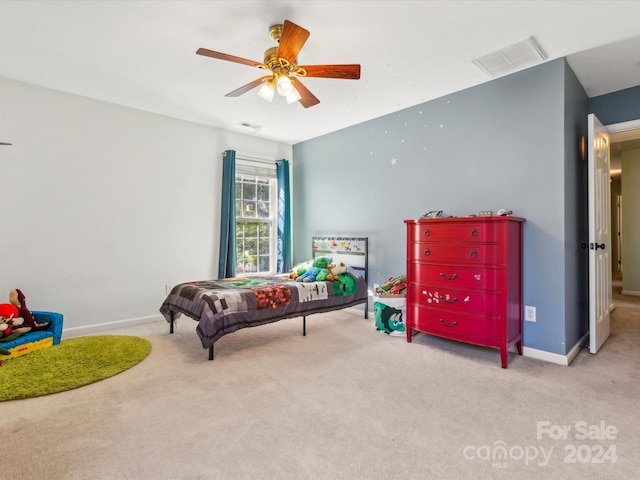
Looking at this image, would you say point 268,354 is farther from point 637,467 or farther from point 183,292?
point 637,467

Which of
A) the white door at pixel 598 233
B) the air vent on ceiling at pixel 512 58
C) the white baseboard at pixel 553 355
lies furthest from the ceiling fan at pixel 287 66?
the white baseboard at pixel 553 355

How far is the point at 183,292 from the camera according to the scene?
3311 mm

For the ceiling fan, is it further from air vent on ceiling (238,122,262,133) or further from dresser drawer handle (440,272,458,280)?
air vent on ceiling (238,122,262,133)

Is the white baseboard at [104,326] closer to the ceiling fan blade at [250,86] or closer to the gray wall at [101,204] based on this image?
the gray wall at [101,204]

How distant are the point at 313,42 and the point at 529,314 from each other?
9.74 feet

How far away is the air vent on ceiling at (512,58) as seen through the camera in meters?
2.61

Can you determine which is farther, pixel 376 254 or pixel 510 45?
pixel 376 254

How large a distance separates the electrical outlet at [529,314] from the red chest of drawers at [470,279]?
0.06 metres

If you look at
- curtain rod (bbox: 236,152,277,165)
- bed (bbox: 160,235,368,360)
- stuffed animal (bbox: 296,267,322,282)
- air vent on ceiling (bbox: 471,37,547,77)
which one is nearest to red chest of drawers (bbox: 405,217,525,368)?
bed (bbox: 160,235,368,360)

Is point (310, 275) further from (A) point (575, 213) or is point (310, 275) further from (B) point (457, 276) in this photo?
(A) point (575, 213)

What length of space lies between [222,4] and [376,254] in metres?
3.11

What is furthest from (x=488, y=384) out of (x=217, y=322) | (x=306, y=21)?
(x=306, y=21)

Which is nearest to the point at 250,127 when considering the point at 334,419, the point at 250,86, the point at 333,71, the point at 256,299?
the point at 250,86

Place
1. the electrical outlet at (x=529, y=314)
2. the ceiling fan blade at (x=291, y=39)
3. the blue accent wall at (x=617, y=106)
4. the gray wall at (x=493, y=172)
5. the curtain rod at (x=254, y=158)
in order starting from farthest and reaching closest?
the curtain rod at (x=254, y=158)
the blue accent wall at (x=617, y=106)
the electrical outlet at (x=529, y=314)
the gray wall at (x=493, y=172)
the ceiling fan blade at (x=291, y=39)
